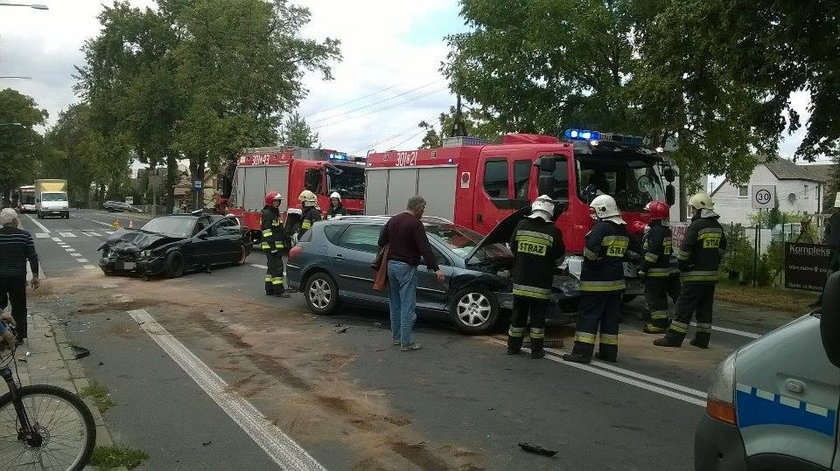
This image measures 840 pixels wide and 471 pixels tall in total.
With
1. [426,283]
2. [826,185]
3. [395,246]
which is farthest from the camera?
[826,185]

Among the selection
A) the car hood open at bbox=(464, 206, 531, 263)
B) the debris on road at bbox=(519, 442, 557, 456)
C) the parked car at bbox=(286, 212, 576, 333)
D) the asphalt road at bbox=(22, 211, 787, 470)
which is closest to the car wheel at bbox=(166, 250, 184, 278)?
the asphalt road at bbox=(22, 211, 787, 470)

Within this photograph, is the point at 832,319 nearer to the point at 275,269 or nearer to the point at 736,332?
the point at 736,332

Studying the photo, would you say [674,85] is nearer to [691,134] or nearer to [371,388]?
[691,134]

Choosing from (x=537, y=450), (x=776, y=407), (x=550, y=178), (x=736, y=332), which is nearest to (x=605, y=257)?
(x=537, y=450)

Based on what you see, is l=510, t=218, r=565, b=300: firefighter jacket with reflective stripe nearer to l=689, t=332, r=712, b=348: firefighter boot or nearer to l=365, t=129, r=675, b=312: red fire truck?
l=365, t=129, r=675, b=312: red fire truck

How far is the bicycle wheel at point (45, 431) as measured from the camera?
13.7 ft

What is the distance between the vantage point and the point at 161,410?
591cm

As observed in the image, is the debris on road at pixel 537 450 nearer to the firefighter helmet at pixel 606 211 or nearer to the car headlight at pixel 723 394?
the car headlight at pixel 723 394

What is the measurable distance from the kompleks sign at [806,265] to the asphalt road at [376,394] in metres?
3.91

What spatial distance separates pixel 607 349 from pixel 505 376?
4.29ft

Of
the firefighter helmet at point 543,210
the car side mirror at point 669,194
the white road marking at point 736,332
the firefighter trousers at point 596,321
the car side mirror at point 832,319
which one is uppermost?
the car side mirror at point 669,194

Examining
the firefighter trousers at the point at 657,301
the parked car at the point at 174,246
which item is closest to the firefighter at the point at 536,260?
the firefighter trousers at the point at 657,301

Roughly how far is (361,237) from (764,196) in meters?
10.0

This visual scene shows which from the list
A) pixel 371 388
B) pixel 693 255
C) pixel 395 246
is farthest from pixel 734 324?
pixel 371 388
